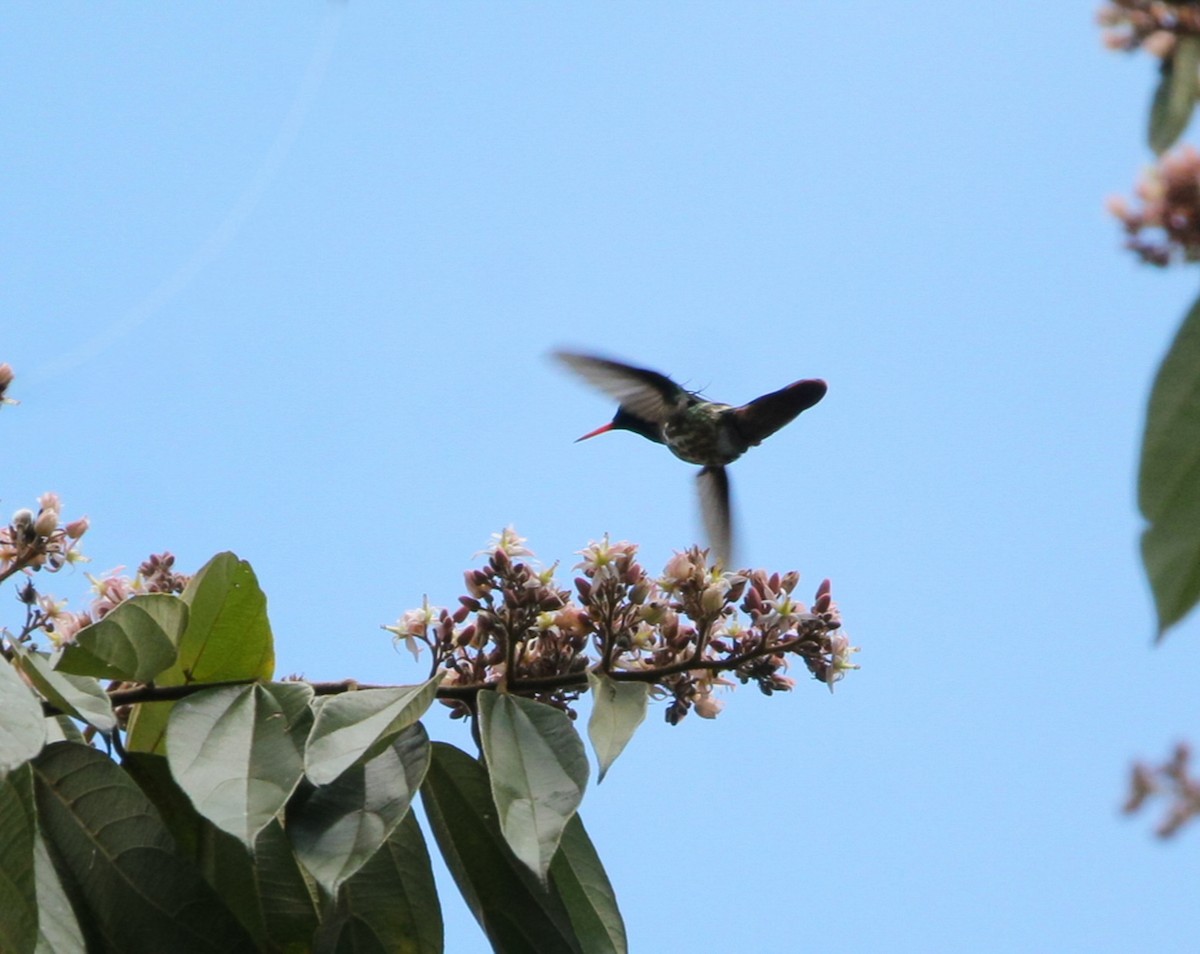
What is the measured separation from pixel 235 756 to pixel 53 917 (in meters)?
0.27

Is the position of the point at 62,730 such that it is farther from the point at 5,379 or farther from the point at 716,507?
the point at 716,507

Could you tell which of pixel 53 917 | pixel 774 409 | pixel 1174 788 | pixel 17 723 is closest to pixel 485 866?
pixel 53 917

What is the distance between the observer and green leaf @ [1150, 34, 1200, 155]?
74 centimetres

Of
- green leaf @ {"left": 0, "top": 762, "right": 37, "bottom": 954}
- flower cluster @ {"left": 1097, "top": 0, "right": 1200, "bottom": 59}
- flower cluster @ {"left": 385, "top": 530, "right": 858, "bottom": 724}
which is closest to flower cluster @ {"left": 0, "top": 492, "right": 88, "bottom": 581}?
flower cluster @ {"left": 385, "top": 530, "right": 858, "bottom": 724}

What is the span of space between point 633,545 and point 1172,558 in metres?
1.68

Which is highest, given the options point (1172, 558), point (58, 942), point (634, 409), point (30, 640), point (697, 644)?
point (634, 409)

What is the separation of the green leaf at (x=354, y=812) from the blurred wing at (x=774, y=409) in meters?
1.81

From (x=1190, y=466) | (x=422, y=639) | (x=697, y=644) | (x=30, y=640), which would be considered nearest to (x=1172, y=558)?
(x=1190, y=466)

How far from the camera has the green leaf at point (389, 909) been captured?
1.75m

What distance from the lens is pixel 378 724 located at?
1724 millimetres

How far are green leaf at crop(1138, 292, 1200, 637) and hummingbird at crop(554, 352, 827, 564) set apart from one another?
2606mm

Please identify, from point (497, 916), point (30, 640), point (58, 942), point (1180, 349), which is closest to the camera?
→ point (1180, 349)

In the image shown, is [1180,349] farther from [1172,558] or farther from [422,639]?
[422,639]

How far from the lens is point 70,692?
173 cm
